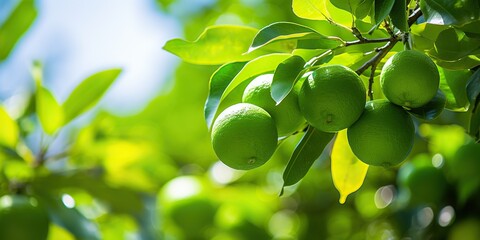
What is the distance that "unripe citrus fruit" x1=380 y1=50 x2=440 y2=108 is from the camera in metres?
0.96

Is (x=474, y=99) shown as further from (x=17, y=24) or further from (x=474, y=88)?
(x=17, y=24)

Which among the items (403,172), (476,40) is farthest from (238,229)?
(476,40)

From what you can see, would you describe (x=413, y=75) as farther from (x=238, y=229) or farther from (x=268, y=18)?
(x=268, y=18)

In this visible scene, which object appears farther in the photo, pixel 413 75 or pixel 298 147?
pixel 298 147

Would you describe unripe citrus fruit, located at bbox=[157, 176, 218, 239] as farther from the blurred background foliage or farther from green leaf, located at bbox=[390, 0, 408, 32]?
green leaf, located at bbox=[390, 0, 408, 32]

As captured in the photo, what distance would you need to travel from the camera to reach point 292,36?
1.04 metres

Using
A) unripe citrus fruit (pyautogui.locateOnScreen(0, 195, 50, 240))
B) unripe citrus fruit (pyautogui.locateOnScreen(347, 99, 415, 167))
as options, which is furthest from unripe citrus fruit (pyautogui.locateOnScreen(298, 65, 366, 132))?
unripe citrus fruit (pyautogui.locateOnScreen(0, 195, 50, 240))

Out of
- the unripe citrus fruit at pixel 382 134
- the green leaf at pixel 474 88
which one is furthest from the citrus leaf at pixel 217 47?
the green leaf at pixel 474 88

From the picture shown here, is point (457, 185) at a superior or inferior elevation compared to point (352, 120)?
inferior

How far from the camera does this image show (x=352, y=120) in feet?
3.30

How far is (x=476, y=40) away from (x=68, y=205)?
118cm

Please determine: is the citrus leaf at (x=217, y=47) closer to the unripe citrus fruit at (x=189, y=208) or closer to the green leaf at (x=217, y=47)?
the green leaf at (x=217, y=47)

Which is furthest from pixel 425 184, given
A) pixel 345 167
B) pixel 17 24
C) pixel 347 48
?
pixel 17 24

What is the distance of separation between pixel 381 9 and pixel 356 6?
2.4 inches
